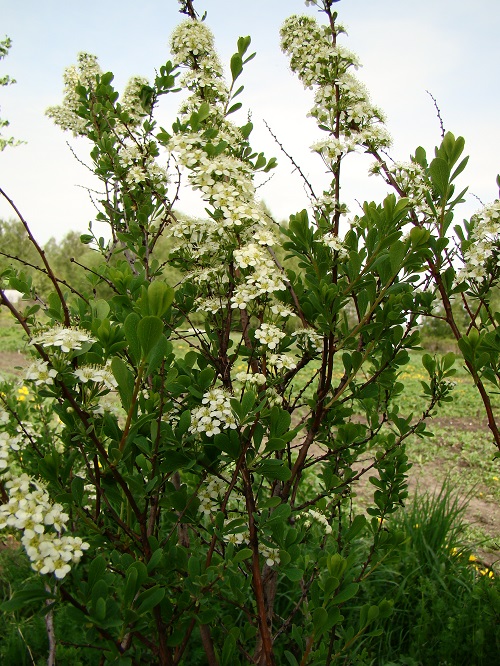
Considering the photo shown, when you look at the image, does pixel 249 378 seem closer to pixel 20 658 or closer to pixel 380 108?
pixel 380 108

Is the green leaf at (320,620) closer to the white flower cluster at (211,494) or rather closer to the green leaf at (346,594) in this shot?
the green leaf at (346,594)

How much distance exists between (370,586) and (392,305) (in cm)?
220

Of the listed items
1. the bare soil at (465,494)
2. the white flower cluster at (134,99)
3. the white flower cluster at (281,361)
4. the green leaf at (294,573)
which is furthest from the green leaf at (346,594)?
the bare soil at (465,494)

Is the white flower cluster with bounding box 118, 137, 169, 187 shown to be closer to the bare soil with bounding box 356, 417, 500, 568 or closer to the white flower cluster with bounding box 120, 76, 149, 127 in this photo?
the white flower cluster with bounding box 120, 76, 149, 127

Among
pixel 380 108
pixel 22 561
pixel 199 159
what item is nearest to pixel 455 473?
pixel 22 561

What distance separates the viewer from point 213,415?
132cm

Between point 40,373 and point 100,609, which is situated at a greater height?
point 40,373

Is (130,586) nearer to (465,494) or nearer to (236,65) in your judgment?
(236,65)

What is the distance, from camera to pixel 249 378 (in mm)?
1406

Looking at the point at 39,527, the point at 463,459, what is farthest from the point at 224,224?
the point at 463,459

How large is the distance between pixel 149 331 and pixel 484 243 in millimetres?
1253

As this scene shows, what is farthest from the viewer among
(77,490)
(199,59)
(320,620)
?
(199,59)

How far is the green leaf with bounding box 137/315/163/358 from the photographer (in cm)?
105

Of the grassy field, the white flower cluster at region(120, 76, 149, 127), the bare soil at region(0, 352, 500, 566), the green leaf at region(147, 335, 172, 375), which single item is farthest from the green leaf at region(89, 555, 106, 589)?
the bare soil at region(0, 352, 500, 566)
